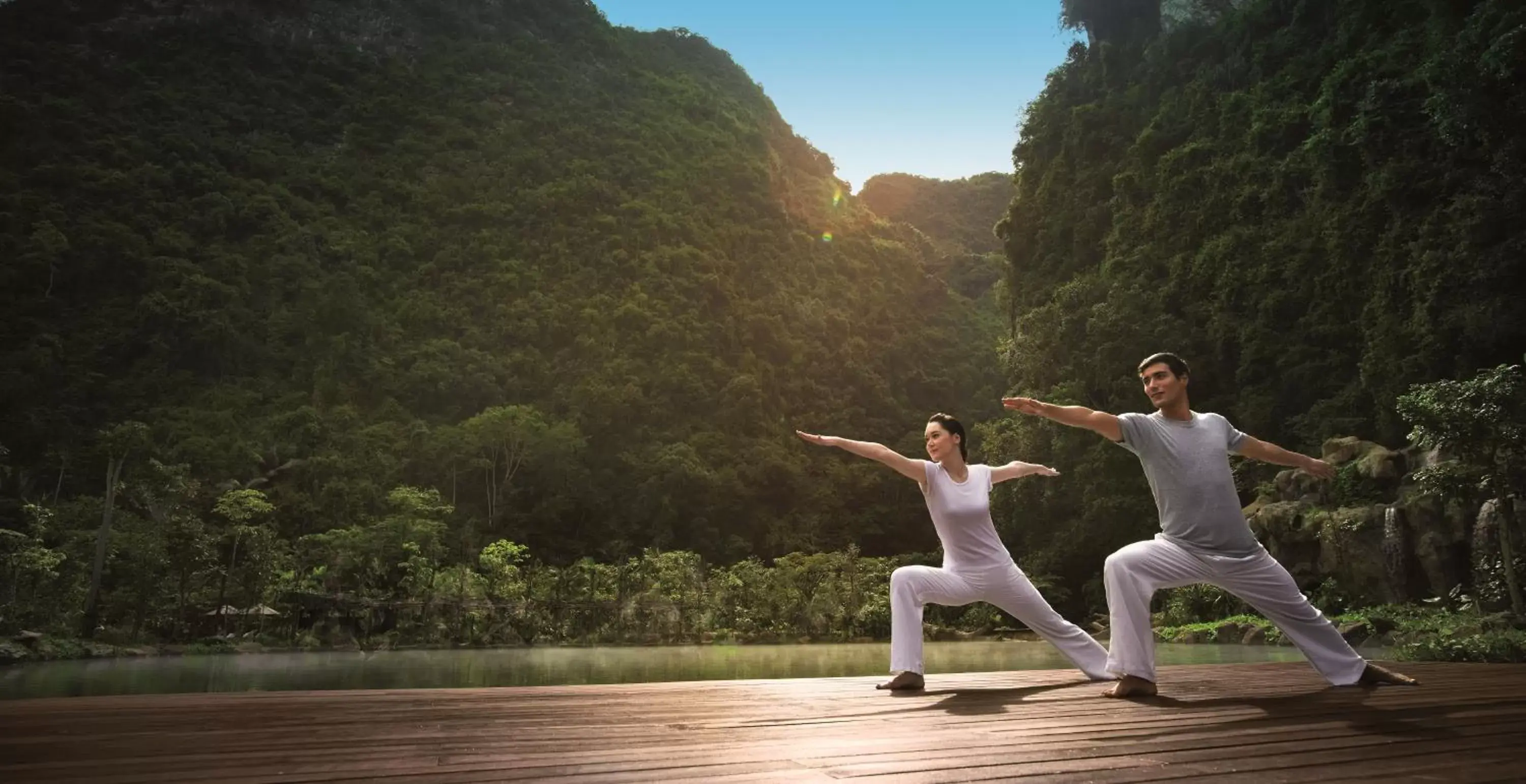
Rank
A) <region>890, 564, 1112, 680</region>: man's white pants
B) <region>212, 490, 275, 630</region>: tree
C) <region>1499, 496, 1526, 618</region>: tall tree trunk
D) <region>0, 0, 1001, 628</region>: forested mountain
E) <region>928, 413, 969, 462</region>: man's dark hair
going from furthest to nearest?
1. <region>0, 0, 1001, 628</region>: forested mountain
2. <region>212, 490, 275, 630</region>: tree
3. <region>1499, 496, 1526, 618</region>: tall tree trunk
4. <region>928, 413, 969, 462</region>: man's dark hair
5. <region>890, 564, 1112, 680</region>: man's white pants

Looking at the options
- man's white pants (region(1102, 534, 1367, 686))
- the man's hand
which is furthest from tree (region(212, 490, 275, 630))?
man's white pants (region(1102, 534, 1367, 686))

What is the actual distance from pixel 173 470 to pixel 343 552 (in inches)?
197

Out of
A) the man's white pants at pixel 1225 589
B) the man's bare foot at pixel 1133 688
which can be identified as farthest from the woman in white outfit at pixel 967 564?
the man's bare foot at pixel 1133 688

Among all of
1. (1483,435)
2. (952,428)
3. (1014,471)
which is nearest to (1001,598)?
(1014,471)

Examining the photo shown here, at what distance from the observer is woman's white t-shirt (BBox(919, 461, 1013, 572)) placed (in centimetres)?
420

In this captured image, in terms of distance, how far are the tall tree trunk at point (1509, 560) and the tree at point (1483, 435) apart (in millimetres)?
11

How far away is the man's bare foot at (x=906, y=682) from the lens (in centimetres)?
376

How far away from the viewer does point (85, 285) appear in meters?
36.5

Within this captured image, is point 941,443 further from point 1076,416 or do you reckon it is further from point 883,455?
point 1076,416

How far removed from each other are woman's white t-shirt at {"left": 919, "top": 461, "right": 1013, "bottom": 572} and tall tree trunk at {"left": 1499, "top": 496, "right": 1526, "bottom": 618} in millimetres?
11543

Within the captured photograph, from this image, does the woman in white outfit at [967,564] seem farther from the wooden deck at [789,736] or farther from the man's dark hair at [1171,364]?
the man's dark hair at [1171,364]

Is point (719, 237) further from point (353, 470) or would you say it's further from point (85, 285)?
point (85, 285)

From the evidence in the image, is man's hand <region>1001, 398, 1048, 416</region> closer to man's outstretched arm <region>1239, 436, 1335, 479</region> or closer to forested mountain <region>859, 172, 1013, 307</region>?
man's outstretched arm <region>1239, 436, 1335, 479</region>

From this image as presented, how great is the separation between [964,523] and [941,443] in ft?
1.31
